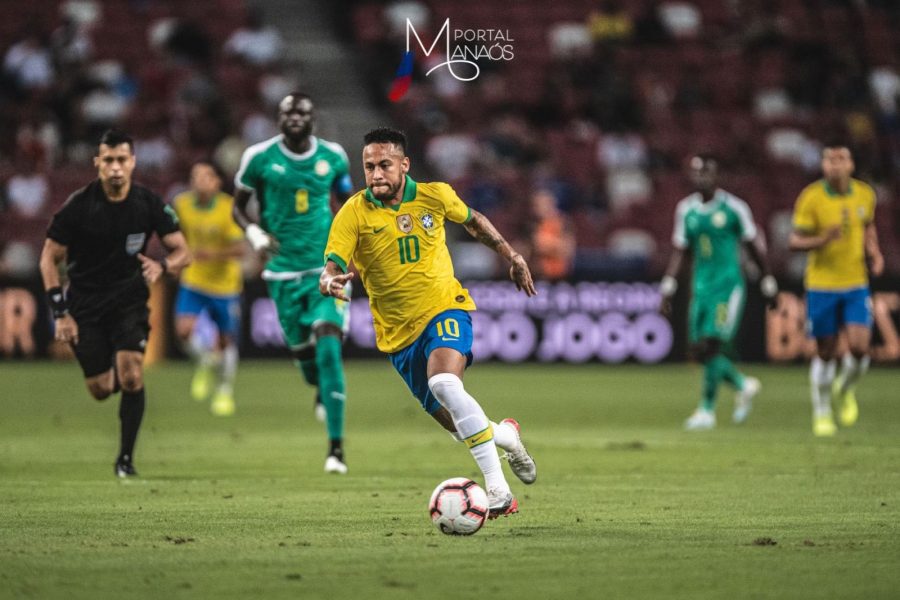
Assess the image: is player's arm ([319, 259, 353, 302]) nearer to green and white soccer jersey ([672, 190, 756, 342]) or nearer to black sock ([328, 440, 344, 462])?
black sock ([328, 440, 344, 462])

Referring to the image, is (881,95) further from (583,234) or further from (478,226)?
(478,226)

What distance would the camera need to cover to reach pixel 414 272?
884 centimetres

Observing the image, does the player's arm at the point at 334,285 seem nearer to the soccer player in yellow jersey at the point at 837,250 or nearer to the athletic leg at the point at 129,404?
the athletic leg at the point at 129,404

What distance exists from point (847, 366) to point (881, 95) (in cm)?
1598

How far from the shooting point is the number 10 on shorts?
866cm

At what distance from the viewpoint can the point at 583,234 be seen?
27.1 metres

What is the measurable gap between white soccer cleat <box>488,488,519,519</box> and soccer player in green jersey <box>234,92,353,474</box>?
405 cm

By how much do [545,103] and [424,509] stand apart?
2062 centimetres

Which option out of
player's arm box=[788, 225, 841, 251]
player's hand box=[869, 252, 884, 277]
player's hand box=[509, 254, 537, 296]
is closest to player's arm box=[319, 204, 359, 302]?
player's hand box=[509, 254, 537, 296]

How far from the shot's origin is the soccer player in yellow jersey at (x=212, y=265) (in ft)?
60.0

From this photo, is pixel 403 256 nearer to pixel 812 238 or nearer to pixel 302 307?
pixel 302 307

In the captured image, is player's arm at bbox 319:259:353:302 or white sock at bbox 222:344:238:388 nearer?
player's arm at bbox 319:259:353:302

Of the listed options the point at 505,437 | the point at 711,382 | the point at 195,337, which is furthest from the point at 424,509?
the point at 195,337

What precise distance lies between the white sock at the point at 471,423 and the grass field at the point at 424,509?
1.02 feet
